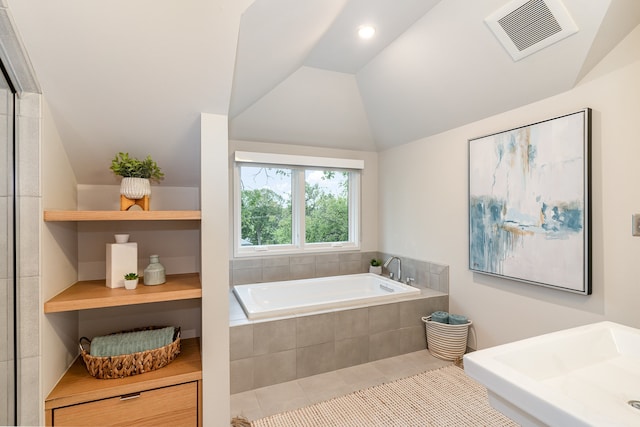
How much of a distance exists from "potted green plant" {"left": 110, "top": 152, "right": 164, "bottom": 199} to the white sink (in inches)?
66.6

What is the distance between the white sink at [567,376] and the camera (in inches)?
31.4

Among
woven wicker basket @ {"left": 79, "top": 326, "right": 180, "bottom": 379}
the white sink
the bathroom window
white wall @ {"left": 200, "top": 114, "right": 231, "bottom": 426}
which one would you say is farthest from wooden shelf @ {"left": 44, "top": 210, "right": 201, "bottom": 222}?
the bathroom window

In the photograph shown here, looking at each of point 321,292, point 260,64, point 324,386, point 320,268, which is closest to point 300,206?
point 320,268

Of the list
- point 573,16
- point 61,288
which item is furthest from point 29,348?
point 573,16

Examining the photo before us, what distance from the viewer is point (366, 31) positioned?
2297 mm

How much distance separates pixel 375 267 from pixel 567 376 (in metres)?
2.62

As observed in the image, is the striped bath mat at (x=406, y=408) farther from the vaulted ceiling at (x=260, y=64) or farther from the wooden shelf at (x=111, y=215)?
the vaulted ceiling at (x=260, y=64)

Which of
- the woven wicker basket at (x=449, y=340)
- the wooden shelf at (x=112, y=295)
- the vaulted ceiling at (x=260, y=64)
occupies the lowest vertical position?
the woven wicker basket at (x=449, y=340)

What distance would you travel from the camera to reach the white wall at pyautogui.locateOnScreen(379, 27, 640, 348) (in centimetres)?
172

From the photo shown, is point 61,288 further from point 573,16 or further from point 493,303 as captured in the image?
point 573,16

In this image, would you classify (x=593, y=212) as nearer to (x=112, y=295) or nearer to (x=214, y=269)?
(x=214, y=269)

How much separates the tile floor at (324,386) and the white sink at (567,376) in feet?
4.63

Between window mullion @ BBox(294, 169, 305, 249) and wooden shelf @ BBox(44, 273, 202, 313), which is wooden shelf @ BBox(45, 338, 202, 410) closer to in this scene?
wooden shelf @ BBox(44, 273, 202, 313)

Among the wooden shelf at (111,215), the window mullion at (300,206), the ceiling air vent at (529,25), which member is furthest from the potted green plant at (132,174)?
the ceiling air vent at (529,25)
